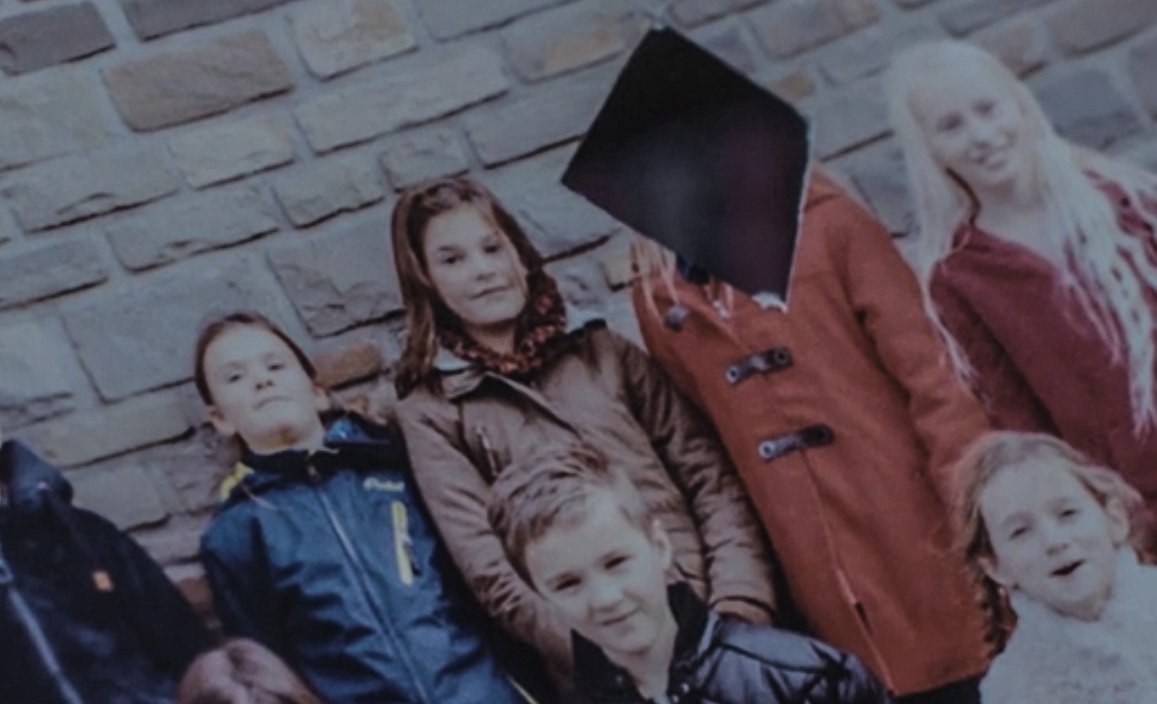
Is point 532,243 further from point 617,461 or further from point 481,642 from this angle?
point 481,642

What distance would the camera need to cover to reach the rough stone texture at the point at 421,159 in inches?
61.0

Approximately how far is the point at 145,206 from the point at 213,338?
0.12 m

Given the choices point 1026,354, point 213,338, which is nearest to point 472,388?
point 213,338

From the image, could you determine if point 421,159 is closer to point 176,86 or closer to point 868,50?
point 176,86

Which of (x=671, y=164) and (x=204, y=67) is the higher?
(x=204, y=67)

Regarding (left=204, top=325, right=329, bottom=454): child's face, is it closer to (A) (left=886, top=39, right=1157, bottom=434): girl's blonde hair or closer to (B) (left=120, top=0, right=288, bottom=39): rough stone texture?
(B) (left=120, top=0, right=288, bottom=39): rough stone texture

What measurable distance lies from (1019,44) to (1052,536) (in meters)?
0.39

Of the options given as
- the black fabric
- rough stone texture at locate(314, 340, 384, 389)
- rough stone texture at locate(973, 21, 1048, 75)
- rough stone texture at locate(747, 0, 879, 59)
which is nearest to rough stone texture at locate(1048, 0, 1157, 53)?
rough stone texture at locate(973, 21, 1048, 75)

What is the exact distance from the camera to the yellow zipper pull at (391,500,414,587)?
1490 mm

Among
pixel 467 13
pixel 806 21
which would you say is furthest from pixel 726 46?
pixel 467 13

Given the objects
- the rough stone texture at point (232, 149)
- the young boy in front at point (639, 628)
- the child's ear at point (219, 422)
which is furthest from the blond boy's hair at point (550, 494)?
the rough stone texture at point (232, 149)

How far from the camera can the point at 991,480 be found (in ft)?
5.02

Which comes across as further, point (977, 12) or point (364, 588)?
point (977, 12)

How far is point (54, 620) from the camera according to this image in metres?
1.48
